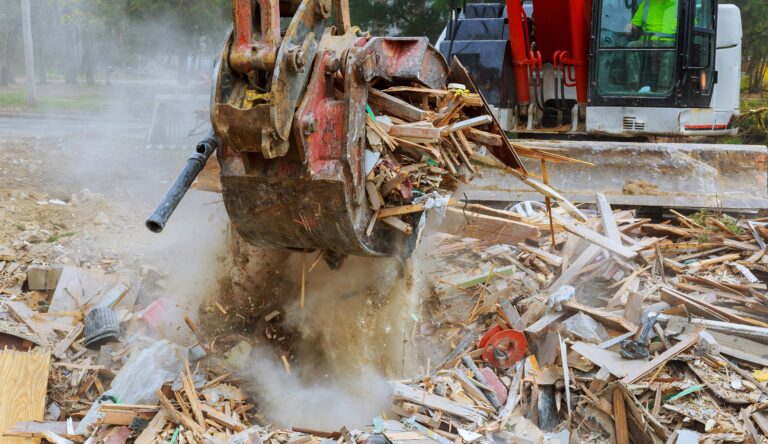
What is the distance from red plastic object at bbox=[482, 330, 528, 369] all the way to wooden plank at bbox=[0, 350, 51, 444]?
9.36 feet

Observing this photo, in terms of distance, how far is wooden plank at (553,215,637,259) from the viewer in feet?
20.1

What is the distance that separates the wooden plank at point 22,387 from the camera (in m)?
4.66

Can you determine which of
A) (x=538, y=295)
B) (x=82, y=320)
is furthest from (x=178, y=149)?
(x=538, y=295)

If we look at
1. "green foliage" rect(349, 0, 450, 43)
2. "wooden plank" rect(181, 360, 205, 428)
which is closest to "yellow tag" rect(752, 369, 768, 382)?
"wooden plank" rect(181, 360, 205, 428)

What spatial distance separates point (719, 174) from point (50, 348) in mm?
6278

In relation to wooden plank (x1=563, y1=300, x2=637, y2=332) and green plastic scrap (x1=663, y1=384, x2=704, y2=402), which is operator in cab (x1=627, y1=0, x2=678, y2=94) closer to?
wooden plank (x1=563, y1=300, x2=637, y2=332)

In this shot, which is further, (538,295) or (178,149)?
(178,149)

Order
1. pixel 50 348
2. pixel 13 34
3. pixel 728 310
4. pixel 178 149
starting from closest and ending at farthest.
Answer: pixel 50 348, pixel 728 310, pixel 178 149, pixel 13 34

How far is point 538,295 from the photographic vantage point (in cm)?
605

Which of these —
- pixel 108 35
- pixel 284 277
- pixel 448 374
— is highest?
pixel 108 35

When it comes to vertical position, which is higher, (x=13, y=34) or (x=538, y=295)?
(x=13, y=34)

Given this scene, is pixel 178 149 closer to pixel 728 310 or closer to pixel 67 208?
pixel 67 208

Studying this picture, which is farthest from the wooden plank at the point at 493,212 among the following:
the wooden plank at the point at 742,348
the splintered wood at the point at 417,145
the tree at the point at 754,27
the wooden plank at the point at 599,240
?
the tree at the point at 754,27

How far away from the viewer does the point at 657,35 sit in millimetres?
7988
